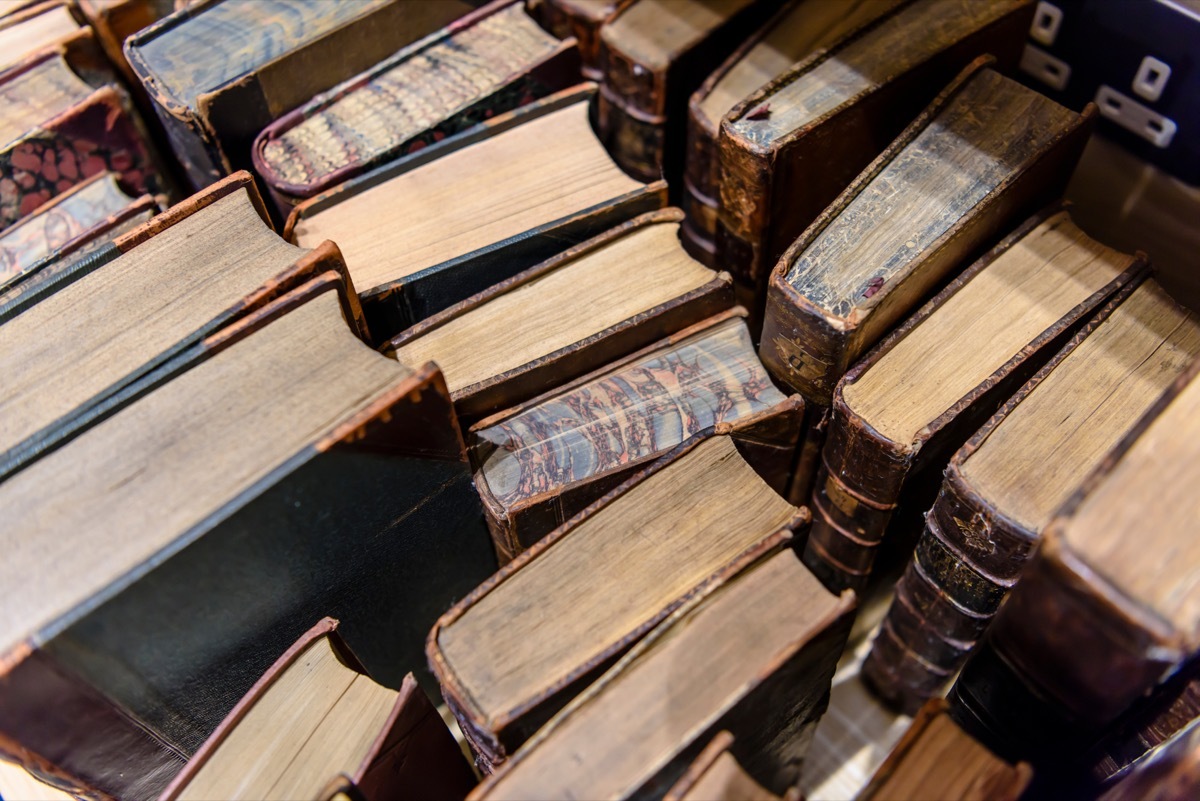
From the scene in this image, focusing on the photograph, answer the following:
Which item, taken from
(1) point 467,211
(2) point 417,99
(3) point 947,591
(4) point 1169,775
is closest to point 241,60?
(2) point 417,99

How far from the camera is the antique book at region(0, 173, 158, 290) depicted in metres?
1.02

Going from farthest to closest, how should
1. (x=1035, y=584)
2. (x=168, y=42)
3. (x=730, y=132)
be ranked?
(x=168, y=42), (x=730, y=132), (x=1035, y=584)

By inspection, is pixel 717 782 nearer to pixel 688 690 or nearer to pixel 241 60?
pixel 688 690

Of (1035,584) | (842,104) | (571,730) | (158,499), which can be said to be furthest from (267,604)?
(842,104)

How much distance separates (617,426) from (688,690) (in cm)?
27

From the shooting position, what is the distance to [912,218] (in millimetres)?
902

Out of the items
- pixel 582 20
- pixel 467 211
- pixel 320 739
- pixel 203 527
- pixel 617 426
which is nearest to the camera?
pixel 203 527

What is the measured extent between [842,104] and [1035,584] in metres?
0.55

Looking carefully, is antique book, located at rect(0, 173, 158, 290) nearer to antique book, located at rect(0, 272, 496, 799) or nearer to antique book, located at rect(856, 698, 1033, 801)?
antique book, located at rect(0, 272, 496, 799)

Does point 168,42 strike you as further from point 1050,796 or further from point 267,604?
point 1050,796

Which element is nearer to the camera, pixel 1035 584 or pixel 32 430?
pixel 1035 584

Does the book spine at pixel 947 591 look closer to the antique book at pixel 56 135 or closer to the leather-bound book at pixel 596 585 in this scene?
the leather-bound book at pixel 596 585

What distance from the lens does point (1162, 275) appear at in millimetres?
1107

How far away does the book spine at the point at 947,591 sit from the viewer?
79 cm
